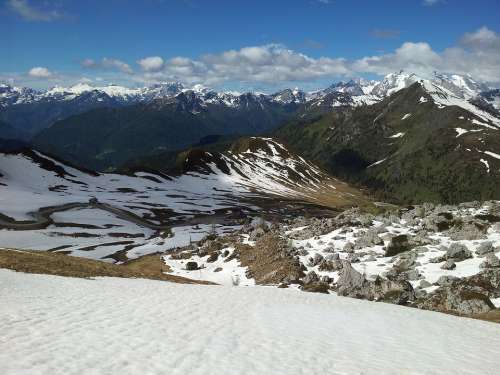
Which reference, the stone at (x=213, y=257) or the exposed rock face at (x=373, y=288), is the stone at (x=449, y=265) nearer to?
the exposed rock face at (x=373, y=288)

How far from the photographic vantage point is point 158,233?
153375 millimetres

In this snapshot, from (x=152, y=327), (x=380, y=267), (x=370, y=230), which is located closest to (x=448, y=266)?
(x=380, y=267)

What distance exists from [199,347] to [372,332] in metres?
11.6

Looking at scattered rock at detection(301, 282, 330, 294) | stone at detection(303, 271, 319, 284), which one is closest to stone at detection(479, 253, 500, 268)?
scattered rock at detection(301, 282, 330, 294)

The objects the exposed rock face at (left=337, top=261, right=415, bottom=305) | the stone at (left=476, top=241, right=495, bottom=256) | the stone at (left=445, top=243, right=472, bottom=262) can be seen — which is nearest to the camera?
the exposed rock face at (left=337, top=261, right=415, bottom=305)

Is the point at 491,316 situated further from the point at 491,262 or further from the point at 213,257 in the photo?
the point at 213,257

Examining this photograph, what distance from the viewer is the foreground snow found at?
1409 centimetres

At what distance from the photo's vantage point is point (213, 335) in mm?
18953

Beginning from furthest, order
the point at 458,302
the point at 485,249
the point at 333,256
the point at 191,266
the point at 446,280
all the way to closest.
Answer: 1. the point at 191,266
2. the point at 333,256
3. the point at 485,249
4. the point at 446,280
5. the point at 458,302

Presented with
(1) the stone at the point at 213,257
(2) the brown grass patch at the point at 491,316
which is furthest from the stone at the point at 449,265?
(1) the stone at the point at 213,257

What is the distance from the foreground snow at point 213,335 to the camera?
46.2 ft

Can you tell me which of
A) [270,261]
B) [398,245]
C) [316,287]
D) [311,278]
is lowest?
[270,261]

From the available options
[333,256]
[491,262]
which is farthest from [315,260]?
[491,262]

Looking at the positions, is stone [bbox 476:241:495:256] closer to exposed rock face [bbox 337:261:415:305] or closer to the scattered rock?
exposed rock face [bbox 337:261:415:305]
